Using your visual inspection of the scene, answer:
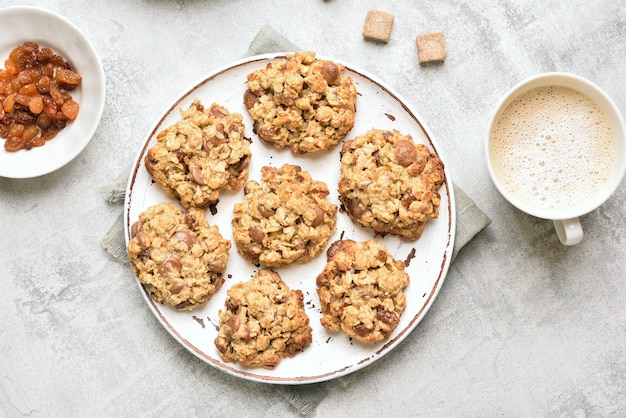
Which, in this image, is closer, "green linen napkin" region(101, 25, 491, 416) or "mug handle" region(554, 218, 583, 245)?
"mug handle" region(554, 218, 583, 245)

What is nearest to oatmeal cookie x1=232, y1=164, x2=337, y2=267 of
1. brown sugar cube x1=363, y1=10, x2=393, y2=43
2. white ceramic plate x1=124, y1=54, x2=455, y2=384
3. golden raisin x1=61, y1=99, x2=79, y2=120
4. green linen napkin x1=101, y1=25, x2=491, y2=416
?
white ceramic plate x1=124, y1=54, x2=455, y2=384

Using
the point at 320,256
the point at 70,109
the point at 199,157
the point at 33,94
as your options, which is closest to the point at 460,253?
the point at 320,256

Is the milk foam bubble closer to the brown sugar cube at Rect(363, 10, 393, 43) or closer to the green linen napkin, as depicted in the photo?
the green linen napkin

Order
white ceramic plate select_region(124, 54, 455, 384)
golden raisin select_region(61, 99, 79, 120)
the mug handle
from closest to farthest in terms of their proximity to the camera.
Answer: the mug handle < white ceramic plate select_region(124, 54, 455, 384) < golden raisin select_region(61, 99, 79, 120)

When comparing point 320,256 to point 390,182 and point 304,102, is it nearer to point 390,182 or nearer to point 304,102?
point 390,182

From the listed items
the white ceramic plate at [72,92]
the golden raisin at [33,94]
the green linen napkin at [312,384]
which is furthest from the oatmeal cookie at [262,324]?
the golden raisin at [33,94]

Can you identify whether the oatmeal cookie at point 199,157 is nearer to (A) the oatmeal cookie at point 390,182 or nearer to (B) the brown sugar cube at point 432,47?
(A) the oatmeal cookie at point 390,182

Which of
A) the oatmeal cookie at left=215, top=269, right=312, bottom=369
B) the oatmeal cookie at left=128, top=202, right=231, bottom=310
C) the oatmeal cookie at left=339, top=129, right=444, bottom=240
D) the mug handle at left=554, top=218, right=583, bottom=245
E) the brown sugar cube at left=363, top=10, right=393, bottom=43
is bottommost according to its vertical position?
the oatmeal cookie at left=215, top=269, right=312, bottom=369
